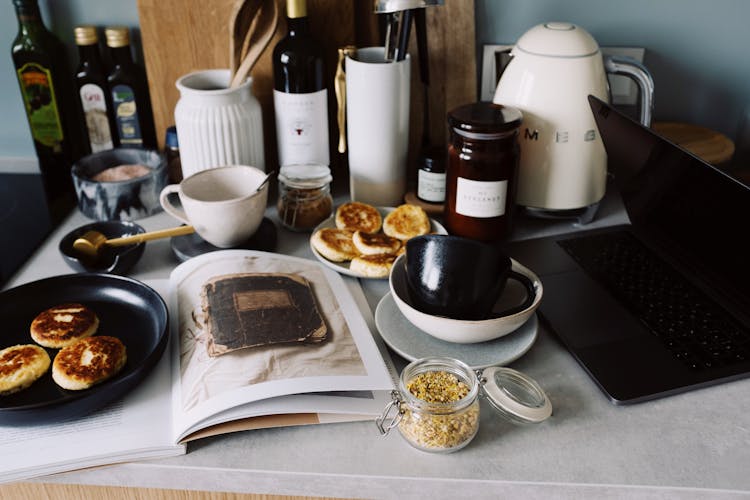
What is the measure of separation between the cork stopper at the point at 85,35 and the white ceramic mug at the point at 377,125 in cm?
46

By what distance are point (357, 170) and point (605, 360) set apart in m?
0.53

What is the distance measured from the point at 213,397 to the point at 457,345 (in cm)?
29

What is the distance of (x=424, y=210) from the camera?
1.12 meters

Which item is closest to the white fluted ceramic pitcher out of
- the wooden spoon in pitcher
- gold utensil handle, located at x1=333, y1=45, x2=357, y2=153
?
the wooden spoon in pitcher

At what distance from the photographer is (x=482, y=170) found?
97 centimetres

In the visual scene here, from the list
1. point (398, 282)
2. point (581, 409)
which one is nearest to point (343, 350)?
point (398, 282)

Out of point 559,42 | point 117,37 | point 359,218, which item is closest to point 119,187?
point 117,37

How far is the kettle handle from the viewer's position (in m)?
1.02

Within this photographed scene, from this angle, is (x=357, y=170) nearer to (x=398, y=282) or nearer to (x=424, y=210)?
(x=424, y=210)

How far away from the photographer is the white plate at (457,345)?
79 cm

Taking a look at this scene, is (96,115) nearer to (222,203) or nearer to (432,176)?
(222,203)

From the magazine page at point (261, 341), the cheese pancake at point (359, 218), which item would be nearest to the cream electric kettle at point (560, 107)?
the cheese pancake at point (359, 218)

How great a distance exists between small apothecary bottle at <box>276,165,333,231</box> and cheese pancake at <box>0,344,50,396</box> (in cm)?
43

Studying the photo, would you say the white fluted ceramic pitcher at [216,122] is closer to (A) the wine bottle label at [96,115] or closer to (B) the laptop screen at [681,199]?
(A) the wine bottle label at [96,115]
